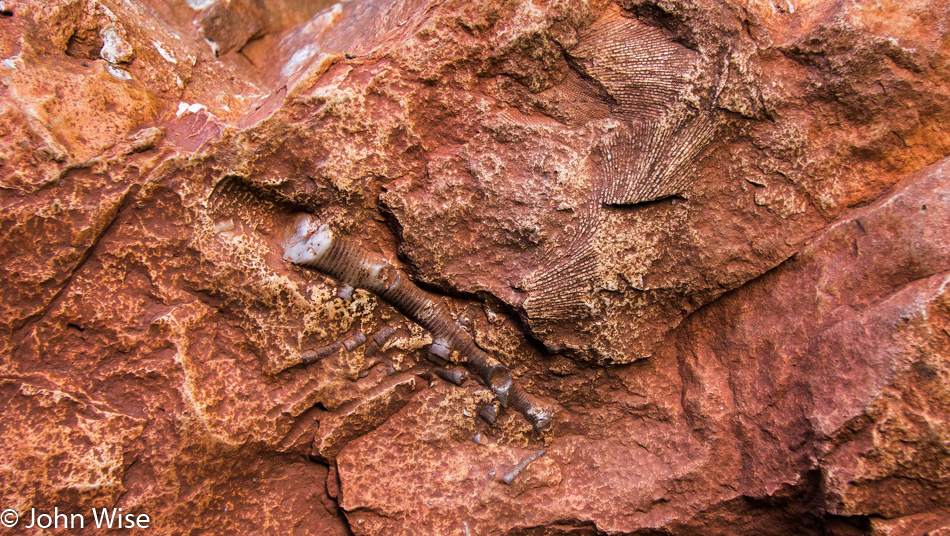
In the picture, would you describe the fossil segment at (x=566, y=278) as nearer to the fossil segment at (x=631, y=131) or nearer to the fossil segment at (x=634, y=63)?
the fossil segment at (x=631, y=131)

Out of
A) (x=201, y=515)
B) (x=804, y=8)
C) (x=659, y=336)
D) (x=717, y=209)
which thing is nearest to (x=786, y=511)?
(x=659, y=336)

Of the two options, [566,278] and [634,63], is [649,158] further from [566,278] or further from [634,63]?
[566,278]

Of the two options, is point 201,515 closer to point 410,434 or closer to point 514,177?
point 410,434

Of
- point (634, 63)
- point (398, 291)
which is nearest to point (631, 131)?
point (634, 63)

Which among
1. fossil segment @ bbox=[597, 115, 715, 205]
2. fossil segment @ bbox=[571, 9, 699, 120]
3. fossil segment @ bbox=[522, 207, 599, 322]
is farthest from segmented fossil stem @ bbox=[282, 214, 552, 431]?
fossil segment @ bbox=[571, 9, 699, 120]

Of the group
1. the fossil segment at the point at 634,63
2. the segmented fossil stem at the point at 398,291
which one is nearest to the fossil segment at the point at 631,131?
the fossil segment at the point at 634,63

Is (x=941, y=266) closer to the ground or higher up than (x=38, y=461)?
higher up

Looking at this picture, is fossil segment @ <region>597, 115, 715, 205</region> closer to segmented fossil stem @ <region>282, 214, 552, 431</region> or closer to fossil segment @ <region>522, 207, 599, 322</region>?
fossil segment @ <region>522, 207, 599, 322</region>
